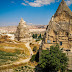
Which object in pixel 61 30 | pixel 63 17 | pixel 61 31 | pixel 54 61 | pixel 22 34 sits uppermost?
pixel 63 17

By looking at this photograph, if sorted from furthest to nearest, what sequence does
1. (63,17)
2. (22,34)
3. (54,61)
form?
(22,34) < (63,17) < (54,61)

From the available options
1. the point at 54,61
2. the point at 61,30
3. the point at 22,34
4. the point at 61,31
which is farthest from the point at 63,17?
the point at 22,34

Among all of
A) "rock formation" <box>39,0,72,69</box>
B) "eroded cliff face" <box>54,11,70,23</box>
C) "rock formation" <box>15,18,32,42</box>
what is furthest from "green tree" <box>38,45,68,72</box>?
"rock formation" <box>15,18,32,42</box>

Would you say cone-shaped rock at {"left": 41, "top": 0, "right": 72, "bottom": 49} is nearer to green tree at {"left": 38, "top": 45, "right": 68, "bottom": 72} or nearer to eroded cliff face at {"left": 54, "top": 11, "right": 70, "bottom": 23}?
eroded cliff face at {"left": 54, "top": 11, "right": 70, "bottom": 23}

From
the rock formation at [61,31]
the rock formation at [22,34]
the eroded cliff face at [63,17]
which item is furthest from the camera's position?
the rock formation at [22,34]

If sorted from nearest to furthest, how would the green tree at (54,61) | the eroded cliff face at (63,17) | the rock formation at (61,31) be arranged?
1. the green tree at (54,61)
2. the rock formation at (61,31)
3. the eroded cliff face at (63,17)

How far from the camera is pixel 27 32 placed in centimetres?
3872

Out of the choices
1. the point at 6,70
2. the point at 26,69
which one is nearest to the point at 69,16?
the point at 26,69

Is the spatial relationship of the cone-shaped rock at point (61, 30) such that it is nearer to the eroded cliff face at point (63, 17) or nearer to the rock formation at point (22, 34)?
the eroded cliff face at point (63, 17)

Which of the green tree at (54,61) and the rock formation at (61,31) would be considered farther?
the rock formation at (61,31)

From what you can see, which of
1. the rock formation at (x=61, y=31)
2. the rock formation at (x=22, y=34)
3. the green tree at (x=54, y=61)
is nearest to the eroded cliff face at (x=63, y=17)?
the rock formation at (x=61, y=31)

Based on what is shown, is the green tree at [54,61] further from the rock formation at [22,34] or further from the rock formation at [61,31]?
the rock formation at [22,34]

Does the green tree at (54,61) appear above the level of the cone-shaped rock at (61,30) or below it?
below

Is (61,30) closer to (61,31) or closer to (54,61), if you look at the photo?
(61,31)
